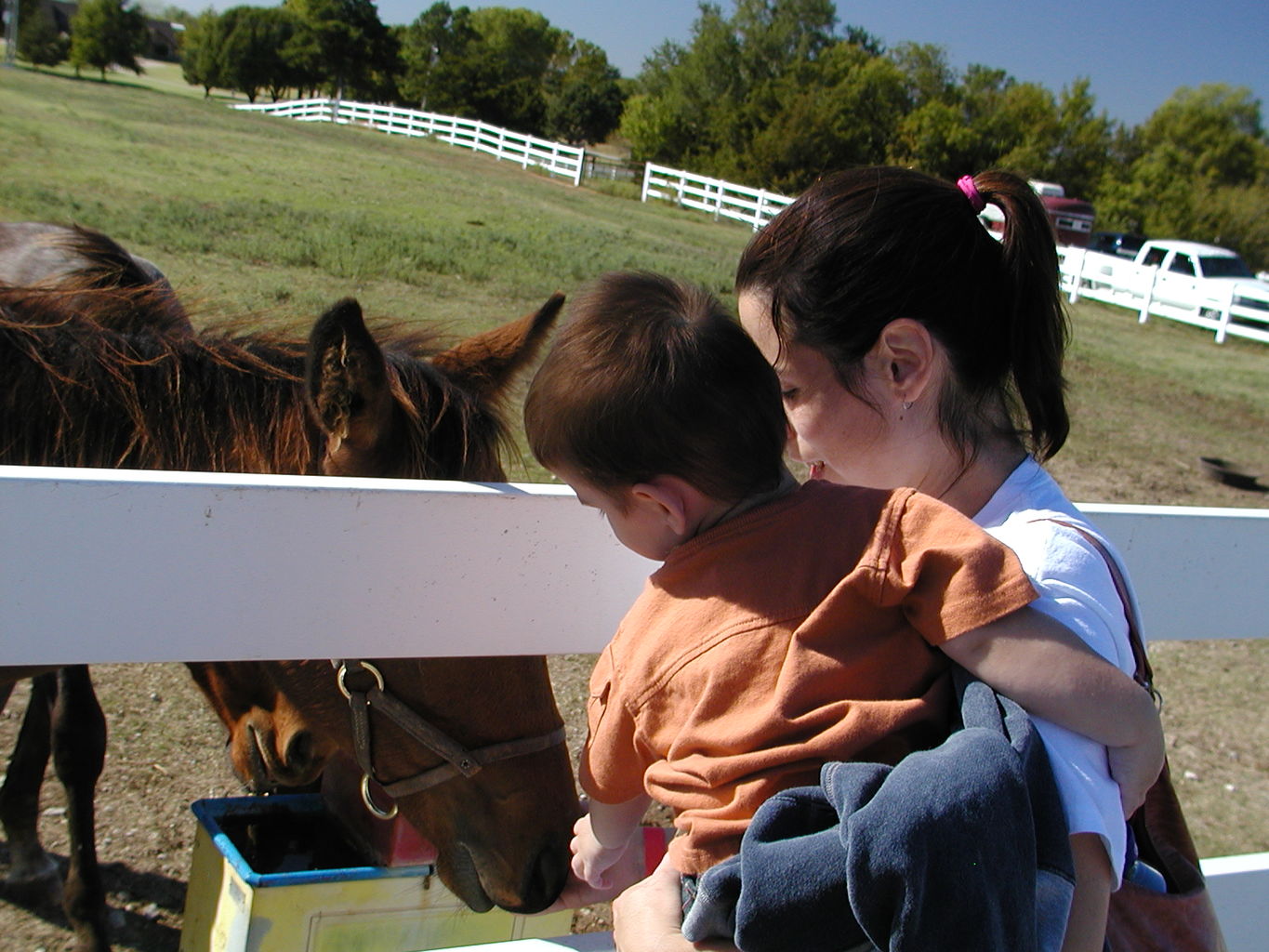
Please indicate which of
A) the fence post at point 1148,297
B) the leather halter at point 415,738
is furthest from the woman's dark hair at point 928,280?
the fence post at point 1148,297

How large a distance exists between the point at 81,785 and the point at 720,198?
27793mm

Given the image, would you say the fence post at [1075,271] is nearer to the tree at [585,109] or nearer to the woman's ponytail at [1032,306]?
the woman's ponytail at [1032,306]

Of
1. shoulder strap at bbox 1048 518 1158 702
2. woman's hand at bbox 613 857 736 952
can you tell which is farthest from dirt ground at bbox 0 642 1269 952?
shoulder strap at bbox 1048 518 1158 702

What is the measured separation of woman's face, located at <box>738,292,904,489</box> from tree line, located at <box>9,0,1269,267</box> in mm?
37672

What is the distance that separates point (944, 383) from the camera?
1.48 metres

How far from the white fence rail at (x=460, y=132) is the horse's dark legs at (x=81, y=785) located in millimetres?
29243

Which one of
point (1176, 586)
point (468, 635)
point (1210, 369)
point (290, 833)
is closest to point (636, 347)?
point (468, 635)

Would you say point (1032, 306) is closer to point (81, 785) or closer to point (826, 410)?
point (826, 410)

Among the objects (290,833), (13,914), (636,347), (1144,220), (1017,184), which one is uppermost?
(1144,220)

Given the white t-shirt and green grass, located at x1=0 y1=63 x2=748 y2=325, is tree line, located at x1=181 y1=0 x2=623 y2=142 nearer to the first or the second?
green grass, located at x1=0 y1=63 x2=748 y2=325

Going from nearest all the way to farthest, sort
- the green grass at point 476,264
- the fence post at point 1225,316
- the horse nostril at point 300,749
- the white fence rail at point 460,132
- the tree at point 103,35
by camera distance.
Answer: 1. the horse nostril at point 300,749
2. the green grass at point 476,264
3. the fence post at point 1225,316
4. the white fence rail at point 460,132
5. the tree at point 103,35

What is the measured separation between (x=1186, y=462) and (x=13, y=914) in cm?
999

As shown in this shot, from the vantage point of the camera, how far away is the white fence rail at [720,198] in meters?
27.7

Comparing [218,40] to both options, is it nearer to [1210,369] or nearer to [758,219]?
[758,219]
